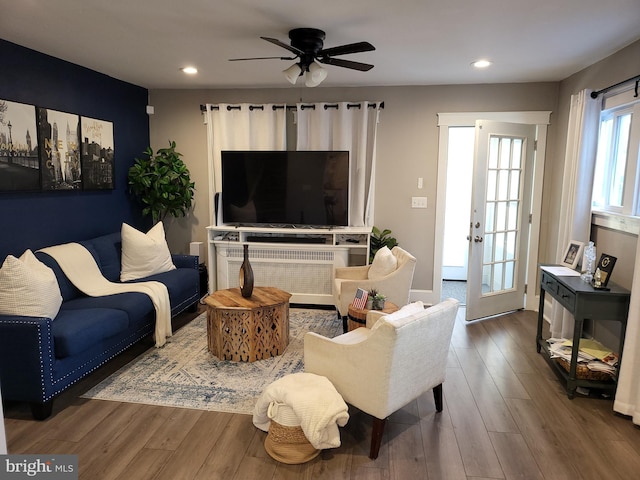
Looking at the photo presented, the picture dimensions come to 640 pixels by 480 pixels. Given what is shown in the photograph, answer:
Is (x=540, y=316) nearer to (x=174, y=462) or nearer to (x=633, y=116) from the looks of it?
(x=633, y=116)

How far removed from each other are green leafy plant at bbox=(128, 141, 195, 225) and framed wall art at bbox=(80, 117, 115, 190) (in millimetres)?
316

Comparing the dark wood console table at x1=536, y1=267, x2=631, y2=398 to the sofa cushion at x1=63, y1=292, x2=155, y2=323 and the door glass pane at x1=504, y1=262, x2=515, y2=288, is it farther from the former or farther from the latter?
the sofa cushion at x1=63, y1=292, x2=155, y2=323

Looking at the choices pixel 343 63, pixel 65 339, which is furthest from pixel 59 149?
pixel 343 63

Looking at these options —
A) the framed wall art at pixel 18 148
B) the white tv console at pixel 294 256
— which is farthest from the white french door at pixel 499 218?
the framed wall art at pixel 18 148

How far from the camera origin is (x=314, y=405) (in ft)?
7.48

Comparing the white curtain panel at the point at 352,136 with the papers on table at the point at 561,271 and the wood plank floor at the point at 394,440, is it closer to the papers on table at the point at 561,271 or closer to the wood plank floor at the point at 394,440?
the papers on table at the point at 561,271

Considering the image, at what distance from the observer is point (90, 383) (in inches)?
126

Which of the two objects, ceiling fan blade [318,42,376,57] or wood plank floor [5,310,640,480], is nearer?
wood plank floor [5,310,640,480]

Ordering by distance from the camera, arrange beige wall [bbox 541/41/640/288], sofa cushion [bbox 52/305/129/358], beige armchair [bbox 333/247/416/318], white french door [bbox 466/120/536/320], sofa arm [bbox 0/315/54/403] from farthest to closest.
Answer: white french door [bbox 466/120/536/320] < beige armchair [bbox 333/247/416/318] < beige wall [bbox 541/41/640/288] < sofa cushion [bbox 52/305/129/358] < sofa arm [bbox 0/315/54/403]

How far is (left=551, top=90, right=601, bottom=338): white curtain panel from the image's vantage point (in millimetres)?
3748

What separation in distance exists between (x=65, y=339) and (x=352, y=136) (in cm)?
352

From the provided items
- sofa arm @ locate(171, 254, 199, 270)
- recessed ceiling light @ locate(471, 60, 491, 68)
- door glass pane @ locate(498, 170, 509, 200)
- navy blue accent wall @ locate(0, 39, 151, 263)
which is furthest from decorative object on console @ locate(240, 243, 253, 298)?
door glass pane @ locate(498, 170, 509, 200)

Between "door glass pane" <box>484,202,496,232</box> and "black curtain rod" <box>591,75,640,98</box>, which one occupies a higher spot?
"black curtain rod" <box>591,75,640,98</box>

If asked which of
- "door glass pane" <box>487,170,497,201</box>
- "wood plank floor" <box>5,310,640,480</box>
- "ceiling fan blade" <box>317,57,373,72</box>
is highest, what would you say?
"ceiling fan blade" <box>317,57,373,72</box>
